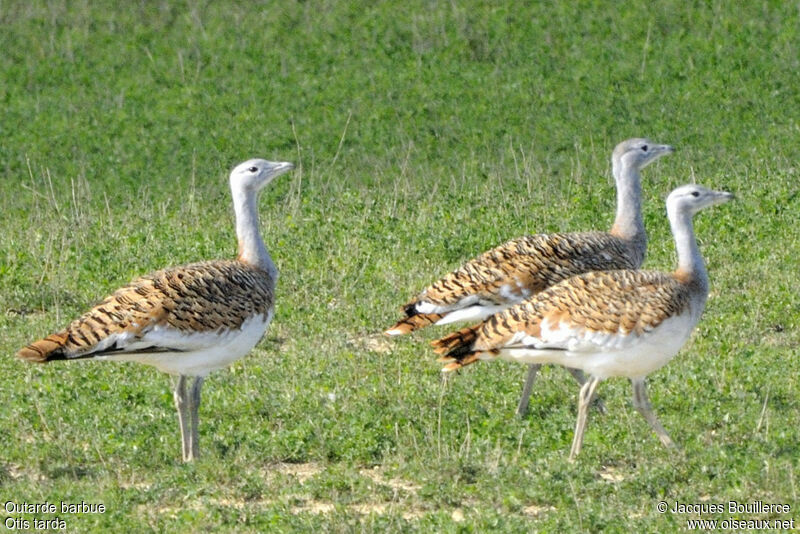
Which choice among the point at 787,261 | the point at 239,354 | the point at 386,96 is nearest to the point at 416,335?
the point at 239,354

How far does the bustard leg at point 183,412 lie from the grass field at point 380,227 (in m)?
0.12

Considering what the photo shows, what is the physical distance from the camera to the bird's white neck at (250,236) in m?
7.68

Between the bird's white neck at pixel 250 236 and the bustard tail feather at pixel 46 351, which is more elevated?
the bird's white neck at pixel 250 236

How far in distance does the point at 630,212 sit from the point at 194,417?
323 centimetres

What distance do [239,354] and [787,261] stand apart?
174 inches

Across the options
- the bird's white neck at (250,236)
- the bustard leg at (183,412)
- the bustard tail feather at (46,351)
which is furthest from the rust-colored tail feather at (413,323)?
the bustard tail feather at (46,351)

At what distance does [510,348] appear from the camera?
6797mm

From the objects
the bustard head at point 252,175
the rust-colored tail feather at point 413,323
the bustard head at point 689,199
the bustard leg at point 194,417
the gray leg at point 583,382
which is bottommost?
the gray leg at point 583,382

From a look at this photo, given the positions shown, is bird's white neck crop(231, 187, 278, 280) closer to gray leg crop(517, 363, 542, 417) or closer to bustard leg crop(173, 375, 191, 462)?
bustard leg crop(173, 375, 191, 462)

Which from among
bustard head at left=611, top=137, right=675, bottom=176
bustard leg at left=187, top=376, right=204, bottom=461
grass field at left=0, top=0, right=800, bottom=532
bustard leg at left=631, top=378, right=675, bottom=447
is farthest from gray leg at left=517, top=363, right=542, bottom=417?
bustard head at left=611, top=137, right=675, bottom=176

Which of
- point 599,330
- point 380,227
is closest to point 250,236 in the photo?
point 599,330

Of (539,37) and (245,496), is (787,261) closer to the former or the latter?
(245,496)

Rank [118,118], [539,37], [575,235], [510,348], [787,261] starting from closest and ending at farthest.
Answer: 1. [510,348]
2. [575,235]
3. [787,261]
4. [118,118]
5. [539,37]

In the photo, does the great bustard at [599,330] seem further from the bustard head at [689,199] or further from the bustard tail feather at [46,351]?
the bustard tail feather at [46,351]
